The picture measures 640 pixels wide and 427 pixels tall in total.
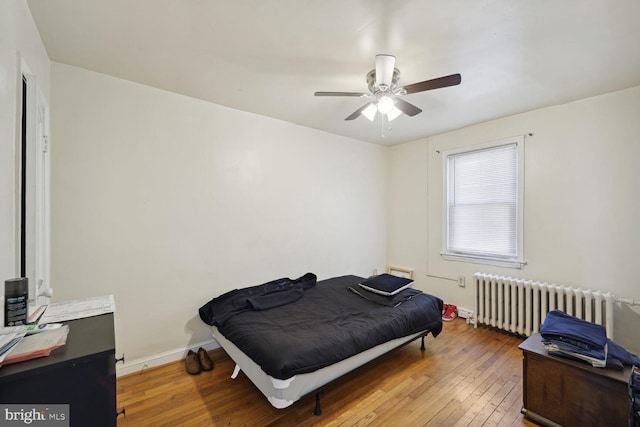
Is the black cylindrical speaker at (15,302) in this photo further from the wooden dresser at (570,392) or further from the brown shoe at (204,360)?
the wooden dresser at (570,392)

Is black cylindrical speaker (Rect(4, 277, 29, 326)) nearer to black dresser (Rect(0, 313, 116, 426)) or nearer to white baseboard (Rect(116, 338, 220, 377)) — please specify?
black dresser (Rect(0, 313, 116, 426))

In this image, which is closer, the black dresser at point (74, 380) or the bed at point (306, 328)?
the black dresser at point (74, 380)

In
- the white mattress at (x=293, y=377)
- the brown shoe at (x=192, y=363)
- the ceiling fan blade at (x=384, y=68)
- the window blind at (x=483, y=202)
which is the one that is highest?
the ceiling fan blade at (x=384, y=68)

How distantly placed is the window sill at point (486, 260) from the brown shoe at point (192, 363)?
3292 millimetres

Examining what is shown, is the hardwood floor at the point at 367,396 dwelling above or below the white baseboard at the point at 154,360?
below

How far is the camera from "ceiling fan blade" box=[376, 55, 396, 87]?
1.79 metres

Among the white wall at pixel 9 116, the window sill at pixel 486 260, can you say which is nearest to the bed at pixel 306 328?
the window sill at pixel 486 260

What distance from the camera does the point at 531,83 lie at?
2408 millimetres

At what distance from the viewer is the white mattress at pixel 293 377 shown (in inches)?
68.2

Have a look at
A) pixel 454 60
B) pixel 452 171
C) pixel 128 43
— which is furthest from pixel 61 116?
Result: pixel 452 171

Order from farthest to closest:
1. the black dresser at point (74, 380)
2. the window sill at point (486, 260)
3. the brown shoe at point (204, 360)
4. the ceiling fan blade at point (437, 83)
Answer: the window sill at point (486, 260)
the brown shoe at point (204, 360)
the ceiling fan blade at point (437, 83)
the black dresser at point (74, 380)

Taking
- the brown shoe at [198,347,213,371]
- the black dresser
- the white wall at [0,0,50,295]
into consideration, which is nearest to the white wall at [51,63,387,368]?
the brown shoe at [198,347,213,371]

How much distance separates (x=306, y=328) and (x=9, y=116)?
208 centimetres

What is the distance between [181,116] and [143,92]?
0.34 m
